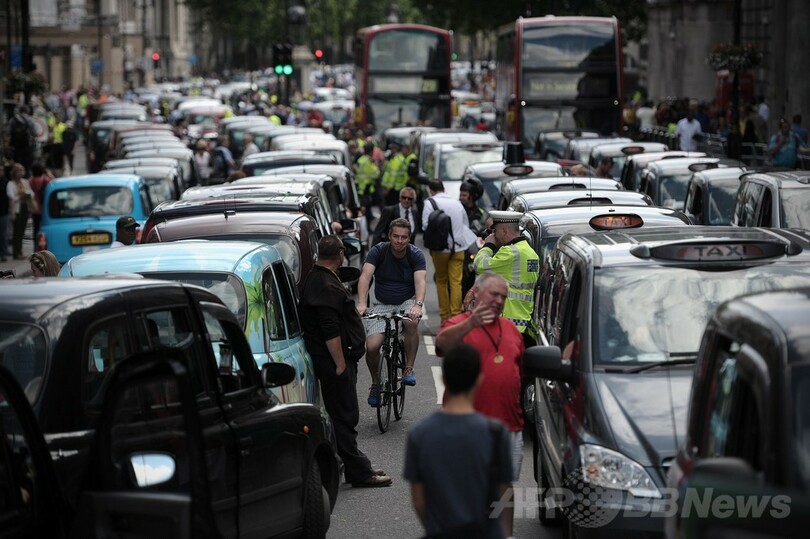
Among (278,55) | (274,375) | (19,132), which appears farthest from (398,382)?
(278,55)

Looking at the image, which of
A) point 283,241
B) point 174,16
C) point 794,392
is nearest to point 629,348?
point 794,392

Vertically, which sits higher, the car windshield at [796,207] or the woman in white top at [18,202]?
the car windshield at [796,207]

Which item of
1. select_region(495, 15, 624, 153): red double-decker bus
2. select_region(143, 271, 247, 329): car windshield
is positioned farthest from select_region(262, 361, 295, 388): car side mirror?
select_region(495, 15, 624, 153): red double-decker bus

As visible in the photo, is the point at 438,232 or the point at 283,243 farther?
the point at 438,232

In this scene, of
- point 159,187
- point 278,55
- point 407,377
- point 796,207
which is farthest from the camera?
point 278,55

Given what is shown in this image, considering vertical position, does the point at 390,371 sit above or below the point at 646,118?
below

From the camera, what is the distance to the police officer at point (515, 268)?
12.2 metres

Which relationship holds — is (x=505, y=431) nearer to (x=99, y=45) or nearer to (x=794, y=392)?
(x=794, y=392)

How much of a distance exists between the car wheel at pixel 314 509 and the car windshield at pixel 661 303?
154 cm

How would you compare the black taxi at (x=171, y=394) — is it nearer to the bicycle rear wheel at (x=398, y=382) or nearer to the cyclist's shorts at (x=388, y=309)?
the bicycle rear wheel at (x=398, y=382)

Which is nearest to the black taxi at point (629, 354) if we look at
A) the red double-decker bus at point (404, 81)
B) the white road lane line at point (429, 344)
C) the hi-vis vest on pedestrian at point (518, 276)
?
the hi-vis vest on pedestrian at point (518, 276)

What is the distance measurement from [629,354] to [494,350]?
709mm

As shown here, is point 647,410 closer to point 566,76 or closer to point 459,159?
point 459,159

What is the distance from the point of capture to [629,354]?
27.2ft
